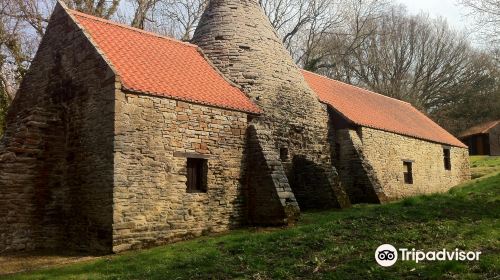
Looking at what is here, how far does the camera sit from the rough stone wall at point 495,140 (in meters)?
37.9

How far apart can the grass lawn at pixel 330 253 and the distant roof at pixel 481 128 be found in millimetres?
30377

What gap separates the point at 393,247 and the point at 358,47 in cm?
3112

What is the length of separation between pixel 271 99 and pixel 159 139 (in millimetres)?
4470

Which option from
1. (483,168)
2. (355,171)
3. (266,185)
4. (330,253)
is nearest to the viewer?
(330,253)

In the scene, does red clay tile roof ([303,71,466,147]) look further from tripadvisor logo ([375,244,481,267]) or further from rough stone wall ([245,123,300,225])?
tripadvisor logo ([375,244,481,267])

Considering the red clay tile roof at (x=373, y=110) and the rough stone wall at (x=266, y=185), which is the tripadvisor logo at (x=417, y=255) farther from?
the red clay tile roof at (x=373, y=110)

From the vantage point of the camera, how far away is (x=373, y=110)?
2134 centimetres

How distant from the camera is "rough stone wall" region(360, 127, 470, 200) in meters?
18.2

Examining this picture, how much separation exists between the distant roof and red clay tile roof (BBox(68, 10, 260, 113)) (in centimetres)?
3164

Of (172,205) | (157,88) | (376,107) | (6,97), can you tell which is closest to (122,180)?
(172,205)

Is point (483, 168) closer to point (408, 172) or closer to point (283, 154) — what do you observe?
point (408, 172)

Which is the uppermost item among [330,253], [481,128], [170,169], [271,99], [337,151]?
[481,128]

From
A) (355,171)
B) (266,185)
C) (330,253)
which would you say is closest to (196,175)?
(266,185)

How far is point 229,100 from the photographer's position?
1280cm
